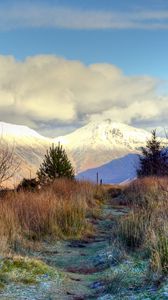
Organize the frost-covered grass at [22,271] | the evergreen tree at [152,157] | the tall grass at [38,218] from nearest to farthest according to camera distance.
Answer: the frost-covered grass at [22,271]
the tall grass at [38,218]
the evergreen tree at [152,157]

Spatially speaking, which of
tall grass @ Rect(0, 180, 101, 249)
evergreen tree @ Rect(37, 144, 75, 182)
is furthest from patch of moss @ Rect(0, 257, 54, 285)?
evergreen tree @ Rect(37, 144, 75, 182)

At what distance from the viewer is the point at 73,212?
14.2 metres

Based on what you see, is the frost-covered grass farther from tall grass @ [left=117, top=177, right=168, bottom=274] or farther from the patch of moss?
tall grass @ [left=117, top=177, right=168, bottom=274]

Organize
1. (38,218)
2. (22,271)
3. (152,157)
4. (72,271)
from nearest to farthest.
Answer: (22,271) → (72,271) → (38,218) → (152,157)

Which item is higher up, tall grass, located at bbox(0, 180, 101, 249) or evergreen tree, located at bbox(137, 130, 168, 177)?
evergreen tree, located at bbox(137, 130, 168, 177)

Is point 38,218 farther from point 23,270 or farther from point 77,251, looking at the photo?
point 23,270

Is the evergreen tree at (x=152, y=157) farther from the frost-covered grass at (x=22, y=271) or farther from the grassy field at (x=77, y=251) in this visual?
→ the frost-covered grass at (x=22, y=271)

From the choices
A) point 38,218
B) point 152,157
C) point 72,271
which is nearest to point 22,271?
point 72,271

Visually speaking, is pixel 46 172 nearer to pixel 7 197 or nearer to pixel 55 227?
pixel 7 197

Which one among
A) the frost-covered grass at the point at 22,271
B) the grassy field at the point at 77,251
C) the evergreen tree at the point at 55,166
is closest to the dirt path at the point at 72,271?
the grassy field at the point at 77,251

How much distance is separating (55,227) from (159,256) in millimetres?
5527

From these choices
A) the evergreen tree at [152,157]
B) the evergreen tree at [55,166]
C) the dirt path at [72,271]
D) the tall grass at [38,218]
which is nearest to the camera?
the dirt path at [72,271]

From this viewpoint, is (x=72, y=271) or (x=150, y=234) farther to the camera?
(x=72, y=271)

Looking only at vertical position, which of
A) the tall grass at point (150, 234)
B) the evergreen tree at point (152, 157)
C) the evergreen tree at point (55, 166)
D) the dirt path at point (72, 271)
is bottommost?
the dirt path at point (72, 271)
